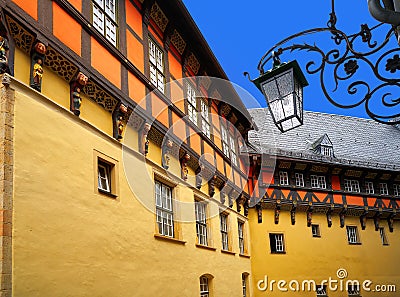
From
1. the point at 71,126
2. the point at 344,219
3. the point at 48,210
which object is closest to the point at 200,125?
the point at 71,126

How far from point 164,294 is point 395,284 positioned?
53.6 feet

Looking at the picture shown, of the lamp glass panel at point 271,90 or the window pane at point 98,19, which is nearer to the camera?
the lamp glass panel at point 271,90

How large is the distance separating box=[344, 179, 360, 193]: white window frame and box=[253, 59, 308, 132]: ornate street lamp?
17.7 m

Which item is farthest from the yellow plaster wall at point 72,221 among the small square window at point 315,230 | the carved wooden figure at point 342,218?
the carved wooden figure at point 342,218

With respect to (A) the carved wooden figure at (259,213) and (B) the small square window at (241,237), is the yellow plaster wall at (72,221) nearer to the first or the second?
(B) the small square window at (241,237)

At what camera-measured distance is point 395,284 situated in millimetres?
21703

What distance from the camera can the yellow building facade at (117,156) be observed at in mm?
5570

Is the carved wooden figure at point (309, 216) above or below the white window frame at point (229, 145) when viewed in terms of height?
below

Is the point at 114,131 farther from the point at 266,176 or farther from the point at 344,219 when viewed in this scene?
the point at 344,219

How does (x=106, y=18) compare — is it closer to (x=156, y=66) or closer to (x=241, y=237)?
(x=156, y=66)

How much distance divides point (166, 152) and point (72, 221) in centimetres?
389

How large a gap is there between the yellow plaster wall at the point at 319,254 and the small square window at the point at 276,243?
19cm

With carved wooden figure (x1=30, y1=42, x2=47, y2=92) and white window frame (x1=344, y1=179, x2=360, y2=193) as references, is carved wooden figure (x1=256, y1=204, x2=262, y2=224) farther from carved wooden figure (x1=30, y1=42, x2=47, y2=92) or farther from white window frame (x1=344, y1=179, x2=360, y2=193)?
carved wooden figure (x1=30, y1=42, x2=47, y2=92)

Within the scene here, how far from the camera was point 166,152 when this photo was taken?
999 cm
